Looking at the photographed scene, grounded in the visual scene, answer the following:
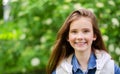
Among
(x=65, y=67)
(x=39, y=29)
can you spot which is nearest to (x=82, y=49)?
(x=65, y=67)

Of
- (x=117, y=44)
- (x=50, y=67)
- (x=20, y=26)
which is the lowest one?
(x=117, y=44)

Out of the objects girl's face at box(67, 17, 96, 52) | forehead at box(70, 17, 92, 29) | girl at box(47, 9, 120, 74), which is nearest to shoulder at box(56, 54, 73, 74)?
girl at box(47, 9, 120, 74)

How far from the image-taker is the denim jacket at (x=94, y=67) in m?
3.72

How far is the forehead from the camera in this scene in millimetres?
3688

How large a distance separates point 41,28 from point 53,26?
18 cm

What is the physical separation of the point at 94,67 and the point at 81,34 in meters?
0.27

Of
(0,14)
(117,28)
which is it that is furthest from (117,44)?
(0,14)

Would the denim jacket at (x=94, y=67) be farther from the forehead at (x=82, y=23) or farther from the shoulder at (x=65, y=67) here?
the forehead at (x=82, y=23)

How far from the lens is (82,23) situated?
145 inches

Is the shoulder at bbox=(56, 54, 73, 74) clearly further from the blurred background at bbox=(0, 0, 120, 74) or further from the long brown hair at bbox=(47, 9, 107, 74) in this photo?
the blurred background at bbox=(0, 0, 120, 74)

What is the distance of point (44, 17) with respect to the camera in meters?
6.30

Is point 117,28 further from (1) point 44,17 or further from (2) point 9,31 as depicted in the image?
(2) point 9,31

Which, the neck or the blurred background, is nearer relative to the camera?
the neck

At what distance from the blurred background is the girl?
207 cm
